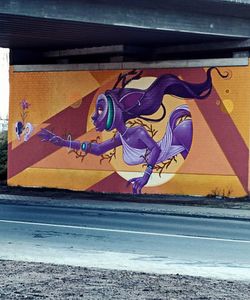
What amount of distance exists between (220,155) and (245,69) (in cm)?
248

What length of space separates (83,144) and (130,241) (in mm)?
12749

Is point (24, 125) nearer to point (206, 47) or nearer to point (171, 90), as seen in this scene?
point (171, 90)

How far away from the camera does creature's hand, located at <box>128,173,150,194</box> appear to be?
24.7 metres

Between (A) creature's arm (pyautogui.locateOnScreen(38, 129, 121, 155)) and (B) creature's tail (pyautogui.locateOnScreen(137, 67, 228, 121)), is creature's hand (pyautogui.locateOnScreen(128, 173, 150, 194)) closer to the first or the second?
(A) creature's arm (pyautogui.locateOnScreen(38, 129, 121, 155))

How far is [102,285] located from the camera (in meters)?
8.67

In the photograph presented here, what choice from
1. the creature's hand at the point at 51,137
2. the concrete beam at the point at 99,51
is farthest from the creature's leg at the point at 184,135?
the creature's hand at the point at 51,137

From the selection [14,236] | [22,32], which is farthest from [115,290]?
[22,32]

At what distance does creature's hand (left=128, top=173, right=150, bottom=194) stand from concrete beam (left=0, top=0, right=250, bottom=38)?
Result: 16.5ft


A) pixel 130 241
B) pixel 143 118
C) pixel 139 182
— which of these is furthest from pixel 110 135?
pixel 130 241

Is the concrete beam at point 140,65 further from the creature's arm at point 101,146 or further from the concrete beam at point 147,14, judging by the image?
the creature's arm at point 101,146

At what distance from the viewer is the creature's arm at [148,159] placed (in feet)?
80.6

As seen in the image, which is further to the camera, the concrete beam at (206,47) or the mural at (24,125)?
the mural at (24,125)

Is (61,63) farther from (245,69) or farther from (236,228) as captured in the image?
(236,228)

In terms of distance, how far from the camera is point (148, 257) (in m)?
11.7
